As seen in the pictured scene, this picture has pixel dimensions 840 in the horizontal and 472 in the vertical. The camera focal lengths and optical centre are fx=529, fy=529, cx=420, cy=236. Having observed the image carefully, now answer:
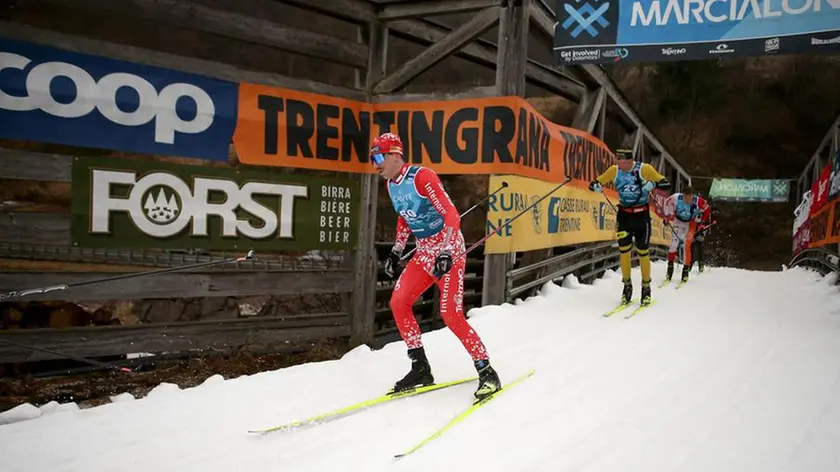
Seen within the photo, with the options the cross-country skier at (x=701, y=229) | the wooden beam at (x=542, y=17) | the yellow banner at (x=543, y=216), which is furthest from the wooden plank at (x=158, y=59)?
the cross-country skier at (x=701, y=229)

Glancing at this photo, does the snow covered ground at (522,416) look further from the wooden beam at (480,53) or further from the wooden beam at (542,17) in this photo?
the wooden beam at (480,53)

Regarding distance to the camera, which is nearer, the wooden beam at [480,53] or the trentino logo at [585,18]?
the trentino logo at [585,18]

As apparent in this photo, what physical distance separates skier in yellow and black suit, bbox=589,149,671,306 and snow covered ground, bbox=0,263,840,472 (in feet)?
6.58

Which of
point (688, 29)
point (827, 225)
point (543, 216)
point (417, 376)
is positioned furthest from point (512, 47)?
point (827, 225)

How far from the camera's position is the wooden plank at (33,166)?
17.1 feet

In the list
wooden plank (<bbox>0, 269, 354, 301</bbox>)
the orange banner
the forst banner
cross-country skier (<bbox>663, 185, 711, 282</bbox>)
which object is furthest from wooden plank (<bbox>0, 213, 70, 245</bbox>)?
the orange banner

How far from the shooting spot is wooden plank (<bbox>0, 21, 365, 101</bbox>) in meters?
5.28

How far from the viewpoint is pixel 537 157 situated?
26.8 ft

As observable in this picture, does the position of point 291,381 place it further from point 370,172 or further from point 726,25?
point 726,25

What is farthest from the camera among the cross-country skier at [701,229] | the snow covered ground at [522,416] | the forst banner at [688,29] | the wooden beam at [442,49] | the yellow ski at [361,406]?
the cross-country skier at [701,229]

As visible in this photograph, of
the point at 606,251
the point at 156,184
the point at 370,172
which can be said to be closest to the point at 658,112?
the point at 606,251

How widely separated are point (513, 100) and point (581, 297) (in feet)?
11.4

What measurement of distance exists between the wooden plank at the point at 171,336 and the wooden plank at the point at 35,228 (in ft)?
3.01

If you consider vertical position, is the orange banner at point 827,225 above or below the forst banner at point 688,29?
below
